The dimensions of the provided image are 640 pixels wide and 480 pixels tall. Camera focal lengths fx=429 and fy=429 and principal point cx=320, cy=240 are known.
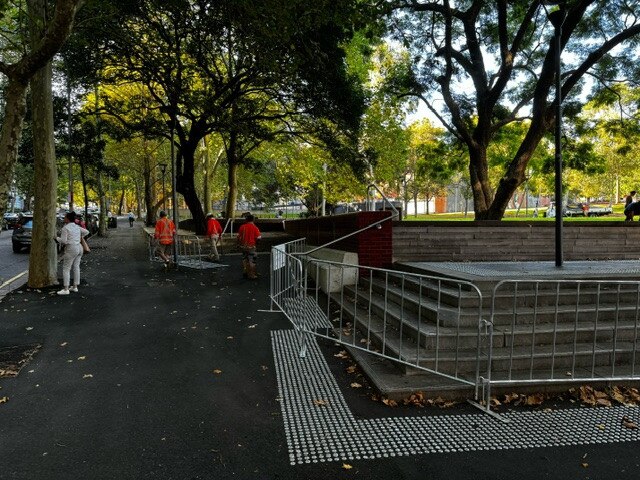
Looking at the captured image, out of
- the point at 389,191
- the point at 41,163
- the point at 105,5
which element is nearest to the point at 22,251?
the point at 41,163

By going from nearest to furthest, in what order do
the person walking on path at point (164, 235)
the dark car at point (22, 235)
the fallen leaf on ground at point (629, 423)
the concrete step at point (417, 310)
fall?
the fallen leaf on ground at point (629, 423) → the concrete step at point (417, 310) → the person walking on path at point (164, 235) → the dark car at point (22, 235)

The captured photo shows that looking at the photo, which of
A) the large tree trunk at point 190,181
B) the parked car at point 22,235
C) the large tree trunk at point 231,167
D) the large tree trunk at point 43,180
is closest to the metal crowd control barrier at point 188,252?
the large tree trunk at point 190,181

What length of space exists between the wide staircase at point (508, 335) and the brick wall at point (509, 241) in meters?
2.81

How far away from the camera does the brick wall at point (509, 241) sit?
9016 mm

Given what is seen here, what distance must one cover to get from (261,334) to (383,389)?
9.07 ft

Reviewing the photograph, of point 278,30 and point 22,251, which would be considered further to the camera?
point 22,251

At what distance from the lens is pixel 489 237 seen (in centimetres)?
939

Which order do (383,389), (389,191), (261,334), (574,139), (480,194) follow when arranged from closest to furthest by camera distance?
1. (383,389)
2. (261,334)
3. (480,194)
4. (574,139)
5. (389,191)

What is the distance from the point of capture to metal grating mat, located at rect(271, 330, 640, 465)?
3348mm

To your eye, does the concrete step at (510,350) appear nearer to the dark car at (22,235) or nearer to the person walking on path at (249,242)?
the person walking on path at (249,242)

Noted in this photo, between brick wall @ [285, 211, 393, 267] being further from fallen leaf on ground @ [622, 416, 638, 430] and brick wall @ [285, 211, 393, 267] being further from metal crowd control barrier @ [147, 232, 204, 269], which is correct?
metal crowd control barrier @ [147, 232, 204, 269]

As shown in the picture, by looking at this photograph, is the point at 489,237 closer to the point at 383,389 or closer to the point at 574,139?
the point at 383,389

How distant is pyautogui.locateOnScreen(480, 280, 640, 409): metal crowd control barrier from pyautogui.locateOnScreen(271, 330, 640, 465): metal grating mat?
349mm

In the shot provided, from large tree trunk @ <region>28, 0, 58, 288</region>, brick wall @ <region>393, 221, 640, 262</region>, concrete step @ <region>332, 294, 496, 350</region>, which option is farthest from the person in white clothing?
brick wall @ <region>393, 221, 640, 262</region>
